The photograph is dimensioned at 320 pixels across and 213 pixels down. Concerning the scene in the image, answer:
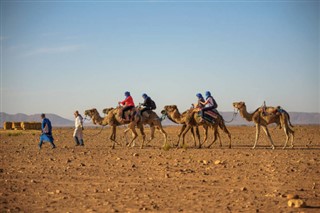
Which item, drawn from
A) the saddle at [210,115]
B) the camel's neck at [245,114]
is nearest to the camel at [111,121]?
the saddle at [210,115]

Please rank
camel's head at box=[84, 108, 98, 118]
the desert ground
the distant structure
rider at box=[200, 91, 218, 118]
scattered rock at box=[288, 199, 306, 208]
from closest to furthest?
scattered rock at box=[288, 199, 306, 208], the desert ground, rider at box=[200, 91, 218, 118], camel's head at box=[84, 108, 98, 118], the distant structure

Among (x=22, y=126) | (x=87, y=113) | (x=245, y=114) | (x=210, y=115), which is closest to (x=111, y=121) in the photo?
(x=87, y=113)

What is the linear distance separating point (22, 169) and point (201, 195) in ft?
21.2

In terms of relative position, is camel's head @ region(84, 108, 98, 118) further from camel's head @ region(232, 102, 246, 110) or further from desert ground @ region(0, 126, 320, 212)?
camel's head @ region(232, 102, 246, 110)

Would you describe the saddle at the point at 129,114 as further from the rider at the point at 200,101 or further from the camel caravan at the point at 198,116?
the rider at the point at 200,101

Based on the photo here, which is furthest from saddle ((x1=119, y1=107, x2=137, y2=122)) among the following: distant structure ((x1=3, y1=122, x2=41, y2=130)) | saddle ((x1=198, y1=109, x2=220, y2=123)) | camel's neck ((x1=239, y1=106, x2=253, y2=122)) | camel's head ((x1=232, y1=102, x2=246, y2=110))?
distant structure ((x1=3, y1=122, x2=41, y2=130))

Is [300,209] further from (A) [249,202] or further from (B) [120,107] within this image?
(B) [120,107]

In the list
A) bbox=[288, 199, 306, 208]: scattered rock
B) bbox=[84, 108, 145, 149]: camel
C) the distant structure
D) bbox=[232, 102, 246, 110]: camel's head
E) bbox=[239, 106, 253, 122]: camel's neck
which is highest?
bbox=[232, 102, 246, 110]: camel's head

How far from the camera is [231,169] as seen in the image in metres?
13.8

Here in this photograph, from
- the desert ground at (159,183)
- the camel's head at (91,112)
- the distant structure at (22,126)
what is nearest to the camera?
the desert ground at (159,183)

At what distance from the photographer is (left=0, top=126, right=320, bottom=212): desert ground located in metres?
9.31

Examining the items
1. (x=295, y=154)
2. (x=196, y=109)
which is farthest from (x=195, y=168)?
(x=196, y=109)

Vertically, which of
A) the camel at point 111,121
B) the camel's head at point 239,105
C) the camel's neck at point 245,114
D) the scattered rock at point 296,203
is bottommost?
the scattered rock at point 296,203

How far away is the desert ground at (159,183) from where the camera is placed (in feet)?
30.6
